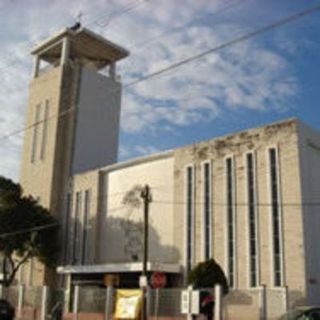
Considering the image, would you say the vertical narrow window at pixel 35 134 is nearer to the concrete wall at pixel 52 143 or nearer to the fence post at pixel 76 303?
the concrete wall at pixel 52 143

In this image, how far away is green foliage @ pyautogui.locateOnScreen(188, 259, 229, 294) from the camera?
33906mm

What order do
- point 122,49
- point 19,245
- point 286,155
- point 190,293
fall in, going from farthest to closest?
point 122,49
point 19,245
point 286,155
point 190,293

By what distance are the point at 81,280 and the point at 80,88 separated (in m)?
19.9

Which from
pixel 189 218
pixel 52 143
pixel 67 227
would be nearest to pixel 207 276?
pixel 189 218

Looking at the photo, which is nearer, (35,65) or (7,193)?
(7,193)

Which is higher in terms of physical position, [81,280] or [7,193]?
[7,193]

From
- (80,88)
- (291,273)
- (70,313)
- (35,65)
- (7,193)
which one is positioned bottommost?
(70,313)

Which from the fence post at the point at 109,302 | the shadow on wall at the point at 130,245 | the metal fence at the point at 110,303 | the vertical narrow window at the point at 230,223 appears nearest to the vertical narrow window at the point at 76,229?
the shadow on wall at the point at 130,245

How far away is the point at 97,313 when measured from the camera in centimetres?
3544

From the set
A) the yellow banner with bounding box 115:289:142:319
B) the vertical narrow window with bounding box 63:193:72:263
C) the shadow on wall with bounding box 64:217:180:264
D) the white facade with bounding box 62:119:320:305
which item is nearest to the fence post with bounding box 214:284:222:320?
the yellow banner with bounding box 115:289:142:319

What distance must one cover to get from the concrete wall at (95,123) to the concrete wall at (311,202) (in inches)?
969

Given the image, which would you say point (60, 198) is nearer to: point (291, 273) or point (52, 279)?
point (52, 279)

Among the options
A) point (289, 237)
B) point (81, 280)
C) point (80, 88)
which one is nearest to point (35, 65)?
point (80, 88)

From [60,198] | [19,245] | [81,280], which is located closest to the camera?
[81,280]
